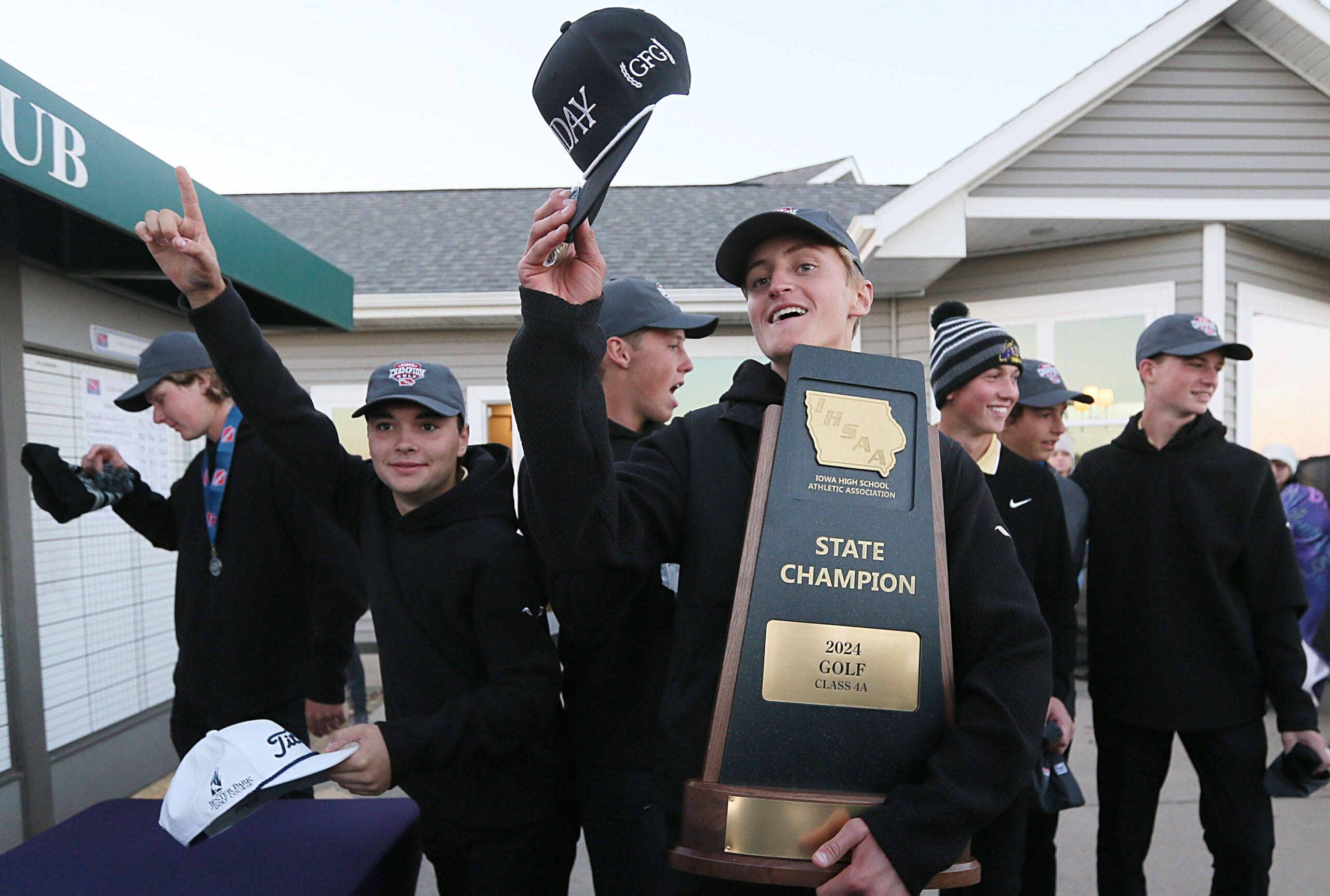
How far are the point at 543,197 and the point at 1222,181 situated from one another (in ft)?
25.0

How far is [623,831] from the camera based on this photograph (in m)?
2.05

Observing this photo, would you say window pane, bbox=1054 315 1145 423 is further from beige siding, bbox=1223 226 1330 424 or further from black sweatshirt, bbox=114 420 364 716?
black sweatshirt, bbox=114 420 364 716

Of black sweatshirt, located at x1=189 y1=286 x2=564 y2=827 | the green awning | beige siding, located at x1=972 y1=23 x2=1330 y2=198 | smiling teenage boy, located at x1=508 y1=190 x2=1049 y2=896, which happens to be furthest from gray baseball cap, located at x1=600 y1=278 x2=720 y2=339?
beige siding, located at x1=972 y1=23 x2=1330 y2=198

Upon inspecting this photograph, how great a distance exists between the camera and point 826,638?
4.03 feet

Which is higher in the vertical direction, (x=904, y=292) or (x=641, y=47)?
(x=904, y=292)

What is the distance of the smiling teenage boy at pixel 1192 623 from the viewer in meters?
2.73

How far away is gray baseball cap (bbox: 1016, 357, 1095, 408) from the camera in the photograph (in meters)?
3.17

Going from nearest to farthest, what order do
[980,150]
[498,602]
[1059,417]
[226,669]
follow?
[498,602]
[226,669]
[1059,417]
[980,150]

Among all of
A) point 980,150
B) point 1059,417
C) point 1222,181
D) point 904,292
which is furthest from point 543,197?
point 1059,417

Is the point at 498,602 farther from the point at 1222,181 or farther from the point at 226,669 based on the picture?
the point at 1222,181

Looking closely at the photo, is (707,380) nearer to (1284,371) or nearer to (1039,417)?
(1284,371)

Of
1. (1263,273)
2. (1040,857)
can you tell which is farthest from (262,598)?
(1263,273)

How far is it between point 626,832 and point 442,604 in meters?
0.70

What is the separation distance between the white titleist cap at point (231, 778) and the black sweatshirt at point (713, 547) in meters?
0.59
